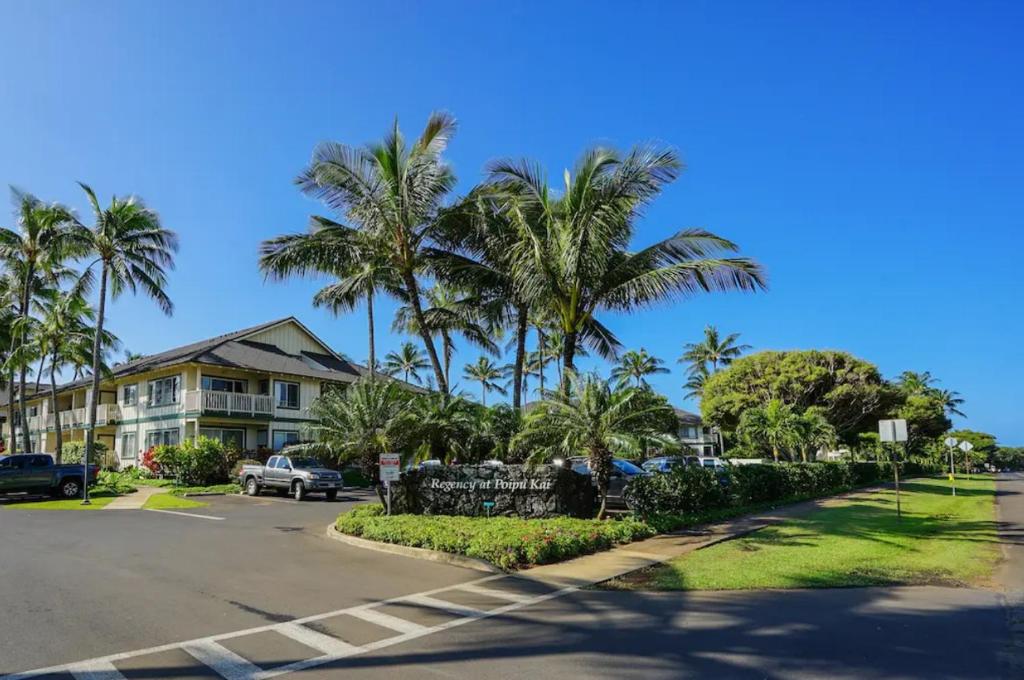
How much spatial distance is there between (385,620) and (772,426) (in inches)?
978

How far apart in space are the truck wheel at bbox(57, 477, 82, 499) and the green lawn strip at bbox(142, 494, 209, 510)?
9.90 ft

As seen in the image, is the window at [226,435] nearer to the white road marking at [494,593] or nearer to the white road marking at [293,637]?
the white road marking at [494,593]

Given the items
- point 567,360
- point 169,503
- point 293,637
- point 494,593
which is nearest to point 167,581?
point 293,637

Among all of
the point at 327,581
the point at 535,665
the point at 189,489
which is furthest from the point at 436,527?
the point at 189,489

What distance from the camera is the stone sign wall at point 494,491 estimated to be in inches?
601

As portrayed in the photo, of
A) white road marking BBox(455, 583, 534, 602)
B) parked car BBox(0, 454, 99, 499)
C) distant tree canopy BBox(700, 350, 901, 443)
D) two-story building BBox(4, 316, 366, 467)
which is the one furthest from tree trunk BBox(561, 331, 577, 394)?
distant tree canopy BBox(700, 350, 901, 443)

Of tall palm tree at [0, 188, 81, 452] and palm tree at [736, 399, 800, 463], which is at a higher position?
tall palm tree at [0, 188, 81, 452]

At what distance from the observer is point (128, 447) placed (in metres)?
38.5

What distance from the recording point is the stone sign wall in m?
15.3

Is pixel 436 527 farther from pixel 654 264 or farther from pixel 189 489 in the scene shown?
pixel 189 489

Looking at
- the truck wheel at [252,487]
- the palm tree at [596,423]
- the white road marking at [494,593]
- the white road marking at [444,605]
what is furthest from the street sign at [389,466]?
the truck wheel at [252,487]

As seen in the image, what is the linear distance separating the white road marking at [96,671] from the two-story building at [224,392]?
28.6 meters

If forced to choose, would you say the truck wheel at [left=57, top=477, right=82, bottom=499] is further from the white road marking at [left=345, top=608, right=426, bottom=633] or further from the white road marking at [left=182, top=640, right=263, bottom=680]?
the white road marking at [left=182, top=640, right=263, bottom=680]

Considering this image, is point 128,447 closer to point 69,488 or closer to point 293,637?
point 69,488
